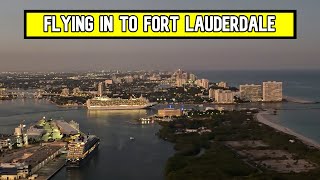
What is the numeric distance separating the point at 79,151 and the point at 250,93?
1077 centimetres

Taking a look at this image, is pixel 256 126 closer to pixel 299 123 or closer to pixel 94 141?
pixel 299 123

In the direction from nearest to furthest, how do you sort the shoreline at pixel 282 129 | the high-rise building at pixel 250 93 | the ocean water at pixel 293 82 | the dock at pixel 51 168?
the dock at pixel 51 168
the shoreline at pixel 282 129
the high-rise building at pixel 250 93
the ocean water at pixel 293 82

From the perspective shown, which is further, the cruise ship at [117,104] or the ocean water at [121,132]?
the cruise ship at [117,104]

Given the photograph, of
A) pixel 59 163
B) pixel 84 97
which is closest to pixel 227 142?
pixel 59 163

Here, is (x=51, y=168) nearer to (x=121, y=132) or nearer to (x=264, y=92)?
(x=121, y=132)

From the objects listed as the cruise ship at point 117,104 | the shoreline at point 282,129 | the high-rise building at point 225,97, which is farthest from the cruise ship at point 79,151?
the high-rise building at point 225,97

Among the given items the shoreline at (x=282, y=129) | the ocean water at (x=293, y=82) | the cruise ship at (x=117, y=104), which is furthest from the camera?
the ocean water at (x=293, y=82)

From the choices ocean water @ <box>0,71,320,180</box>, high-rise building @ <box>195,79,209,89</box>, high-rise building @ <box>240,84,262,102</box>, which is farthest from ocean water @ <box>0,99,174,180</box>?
high-rise building @ <box>195,79,209,89</box>

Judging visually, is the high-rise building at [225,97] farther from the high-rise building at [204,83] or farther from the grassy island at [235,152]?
the grassy island at [235,152]

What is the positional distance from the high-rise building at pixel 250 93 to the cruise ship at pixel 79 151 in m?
9.90

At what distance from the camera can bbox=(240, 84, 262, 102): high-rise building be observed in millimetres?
16031

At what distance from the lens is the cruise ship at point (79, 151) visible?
605 cm

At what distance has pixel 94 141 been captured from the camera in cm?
723

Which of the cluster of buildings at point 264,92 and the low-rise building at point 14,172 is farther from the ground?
the cluster of buildings at point 264,92
